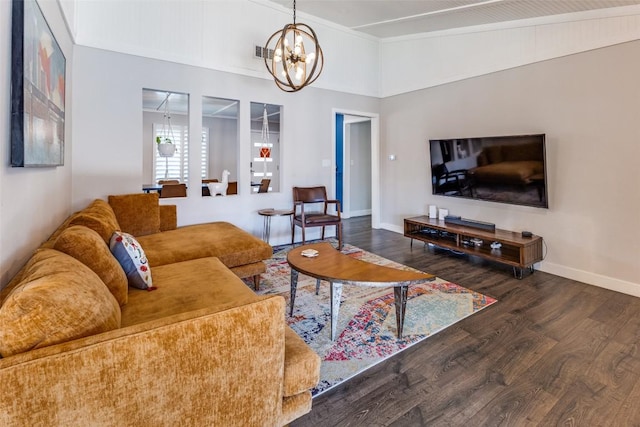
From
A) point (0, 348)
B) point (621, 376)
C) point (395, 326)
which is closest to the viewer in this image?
point (0, 348)

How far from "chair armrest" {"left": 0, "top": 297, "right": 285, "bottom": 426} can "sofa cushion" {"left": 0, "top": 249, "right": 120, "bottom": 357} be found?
0.16 ft

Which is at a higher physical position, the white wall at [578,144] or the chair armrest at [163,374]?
the white wall at [578,144]

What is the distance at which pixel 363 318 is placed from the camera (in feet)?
8.41

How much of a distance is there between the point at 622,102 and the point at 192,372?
412 cm

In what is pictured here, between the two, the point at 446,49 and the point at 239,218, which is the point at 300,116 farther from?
the point at 446,49

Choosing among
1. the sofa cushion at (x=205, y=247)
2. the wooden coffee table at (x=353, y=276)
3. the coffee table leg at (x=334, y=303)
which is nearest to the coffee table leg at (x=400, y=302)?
the wooden coffee table at (x=353, y=276)

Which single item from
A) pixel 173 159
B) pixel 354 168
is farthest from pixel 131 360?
pixel 173 159

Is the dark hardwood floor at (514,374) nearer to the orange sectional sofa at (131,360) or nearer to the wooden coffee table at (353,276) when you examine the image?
the wooden coffee table at (353,276)

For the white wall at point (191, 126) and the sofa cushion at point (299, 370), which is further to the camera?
the white wall at point (191, 126)

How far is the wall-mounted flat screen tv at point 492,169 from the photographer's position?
11.3 ft

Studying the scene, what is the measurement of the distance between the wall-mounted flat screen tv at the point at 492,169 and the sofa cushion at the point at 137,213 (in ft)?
12.1

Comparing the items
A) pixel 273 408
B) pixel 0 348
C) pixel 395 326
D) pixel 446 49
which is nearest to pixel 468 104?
pixel 446 49

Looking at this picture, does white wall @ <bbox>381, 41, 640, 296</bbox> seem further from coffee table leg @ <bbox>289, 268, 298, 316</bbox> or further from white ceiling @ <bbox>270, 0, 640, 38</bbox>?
coffee table leg @ <bbox>289, 268, 298, 316</bbox>

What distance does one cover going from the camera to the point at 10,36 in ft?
4.59
